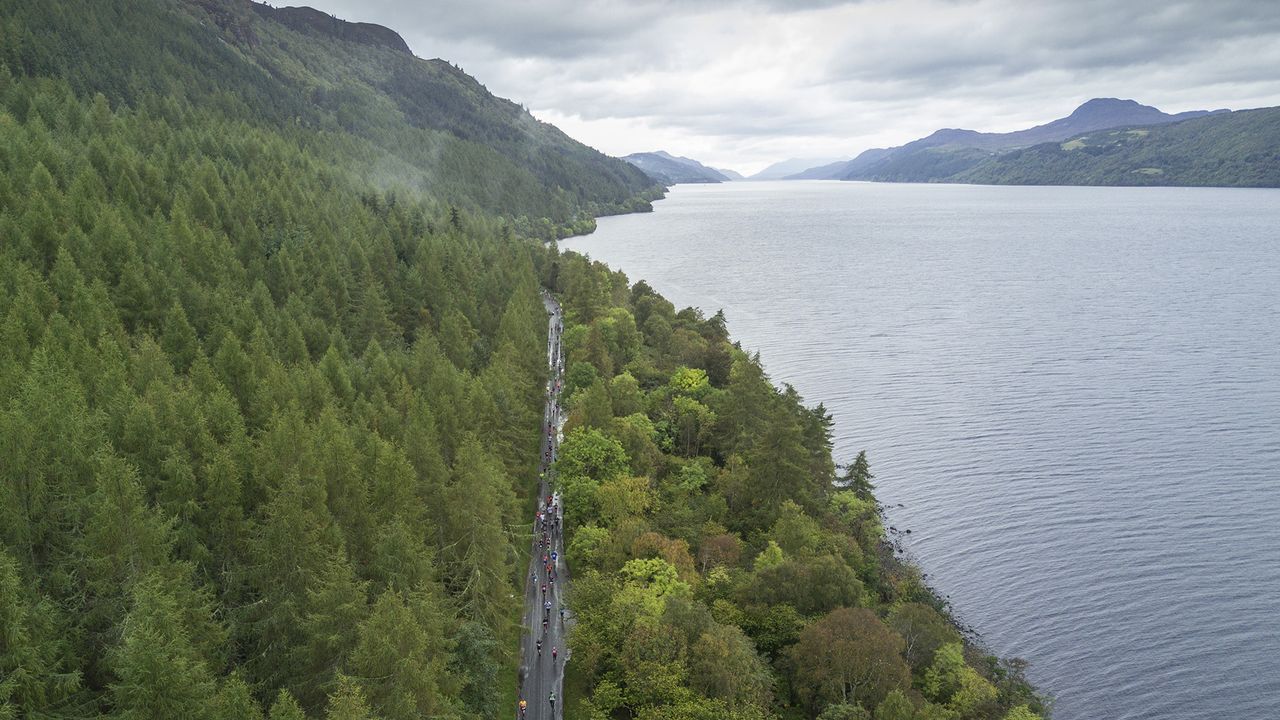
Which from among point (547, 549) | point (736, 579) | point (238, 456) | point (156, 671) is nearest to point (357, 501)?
point (238, 456)

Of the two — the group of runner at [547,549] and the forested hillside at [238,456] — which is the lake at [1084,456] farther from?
the forested hillside at [238,456]

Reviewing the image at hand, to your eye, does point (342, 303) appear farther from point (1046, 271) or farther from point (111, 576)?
point (1046, 271)

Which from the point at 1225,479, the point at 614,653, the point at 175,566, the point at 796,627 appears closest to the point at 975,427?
the point at 1225,479

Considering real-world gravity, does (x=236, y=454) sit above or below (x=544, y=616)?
above

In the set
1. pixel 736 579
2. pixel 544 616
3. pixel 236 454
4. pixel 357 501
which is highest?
pixel 236 454

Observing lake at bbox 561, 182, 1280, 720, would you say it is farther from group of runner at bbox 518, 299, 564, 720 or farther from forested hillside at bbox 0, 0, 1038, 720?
group of runner at bbox 518, 299, 564, 720

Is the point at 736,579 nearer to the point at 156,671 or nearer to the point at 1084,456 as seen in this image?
the point at 156,671

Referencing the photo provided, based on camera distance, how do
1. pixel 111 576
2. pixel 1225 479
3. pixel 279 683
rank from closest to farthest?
pixel 111 576, pixel 279 683, pixel 1225 479

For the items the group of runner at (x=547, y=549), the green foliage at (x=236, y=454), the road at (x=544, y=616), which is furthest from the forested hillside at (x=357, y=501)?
the group of runner at (x=547, y=549)
